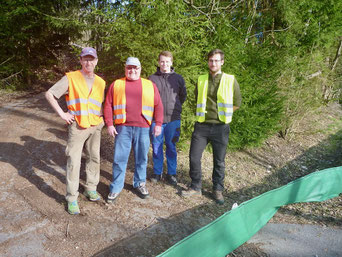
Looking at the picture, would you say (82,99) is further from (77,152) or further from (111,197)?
(111,197)

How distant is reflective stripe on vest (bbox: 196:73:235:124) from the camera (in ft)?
12.3

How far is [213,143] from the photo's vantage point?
4.00 meters

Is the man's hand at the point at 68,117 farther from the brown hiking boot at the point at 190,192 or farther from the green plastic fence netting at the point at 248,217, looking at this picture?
the brown hiking boot at the point at 190,192

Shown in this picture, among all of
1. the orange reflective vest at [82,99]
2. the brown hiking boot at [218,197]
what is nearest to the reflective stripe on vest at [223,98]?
the brown hiking boot at [218,197]

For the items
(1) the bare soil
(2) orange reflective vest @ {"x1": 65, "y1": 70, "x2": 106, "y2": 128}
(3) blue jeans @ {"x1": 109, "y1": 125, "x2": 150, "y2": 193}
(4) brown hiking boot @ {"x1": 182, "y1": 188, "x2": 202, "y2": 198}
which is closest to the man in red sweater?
(3) blue jeans @ {"x1": 109, "y1": 125, "x2": 150, "y2": 193}

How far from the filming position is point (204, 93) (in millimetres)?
3871

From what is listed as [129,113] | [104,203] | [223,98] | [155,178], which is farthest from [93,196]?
[223,98]

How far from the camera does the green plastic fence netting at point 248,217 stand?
2.44 m

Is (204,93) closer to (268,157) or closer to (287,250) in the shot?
(287,250)

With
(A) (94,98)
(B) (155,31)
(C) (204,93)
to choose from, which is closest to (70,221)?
(A) (94,98)

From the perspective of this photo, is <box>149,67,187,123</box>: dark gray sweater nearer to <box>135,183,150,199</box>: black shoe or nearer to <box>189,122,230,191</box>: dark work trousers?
<box>189,122,230,191</box>: dark work trousers

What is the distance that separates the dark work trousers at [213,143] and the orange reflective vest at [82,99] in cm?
158

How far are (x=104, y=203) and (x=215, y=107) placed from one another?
219 cm

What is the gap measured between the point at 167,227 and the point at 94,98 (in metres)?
1.98
